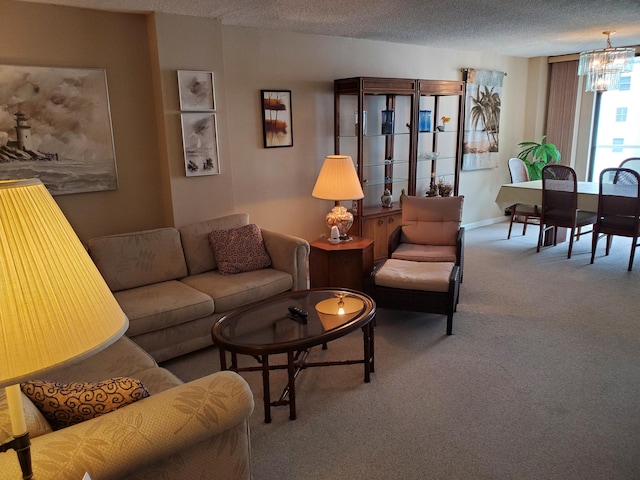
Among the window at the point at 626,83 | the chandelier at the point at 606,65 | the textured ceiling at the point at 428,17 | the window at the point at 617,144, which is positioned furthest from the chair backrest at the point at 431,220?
the window at the point at 626,83

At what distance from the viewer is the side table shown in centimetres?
389

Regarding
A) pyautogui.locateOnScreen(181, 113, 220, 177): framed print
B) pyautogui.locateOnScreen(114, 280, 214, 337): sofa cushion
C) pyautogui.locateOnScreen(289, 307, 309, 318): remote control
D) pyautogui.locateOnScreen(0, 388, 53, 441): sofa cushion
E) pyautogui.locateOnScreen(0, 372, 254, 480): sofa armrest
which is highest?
pyautogui.locateOnScreen(181, 113, 220, 177): framed print

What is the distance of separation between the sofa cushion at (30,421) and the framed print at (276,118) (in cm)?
336

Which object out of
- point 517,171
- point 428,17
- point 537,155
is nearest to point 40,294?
point 428,17

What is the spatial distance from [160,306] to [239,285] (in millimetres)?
596

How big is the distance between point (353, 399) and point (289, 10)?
284 centimetres

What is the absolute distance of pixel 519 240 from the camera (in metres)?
6.18

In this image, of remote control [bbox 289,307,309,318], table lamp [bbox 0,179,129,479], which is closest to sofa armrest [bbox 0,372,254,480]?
table lamp [bbox 0,179,129,479]

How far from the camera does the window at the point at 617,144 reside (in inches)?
264

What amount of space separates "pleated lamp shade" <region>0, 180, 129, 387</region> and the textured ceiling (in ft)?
9.67

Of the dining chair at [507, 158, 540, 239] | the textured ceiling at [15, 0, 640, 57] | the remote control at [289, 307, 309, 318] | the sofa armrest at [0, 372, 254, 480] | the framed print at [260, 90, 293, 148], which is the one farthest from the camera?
the dining chair at [507, 158, 540, 239]

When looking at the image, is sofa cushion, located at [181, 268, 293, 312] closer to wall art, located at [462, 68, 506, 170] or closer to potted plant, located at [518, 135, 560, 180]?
wall art, located at [462, 68, 506, 170]

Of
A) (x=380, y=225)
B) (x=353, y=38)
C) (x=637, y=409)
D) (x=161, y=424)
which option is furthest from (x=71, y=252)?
(x=353, y=38)

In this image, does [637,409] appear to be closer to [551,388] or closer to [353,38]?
[551,388]
